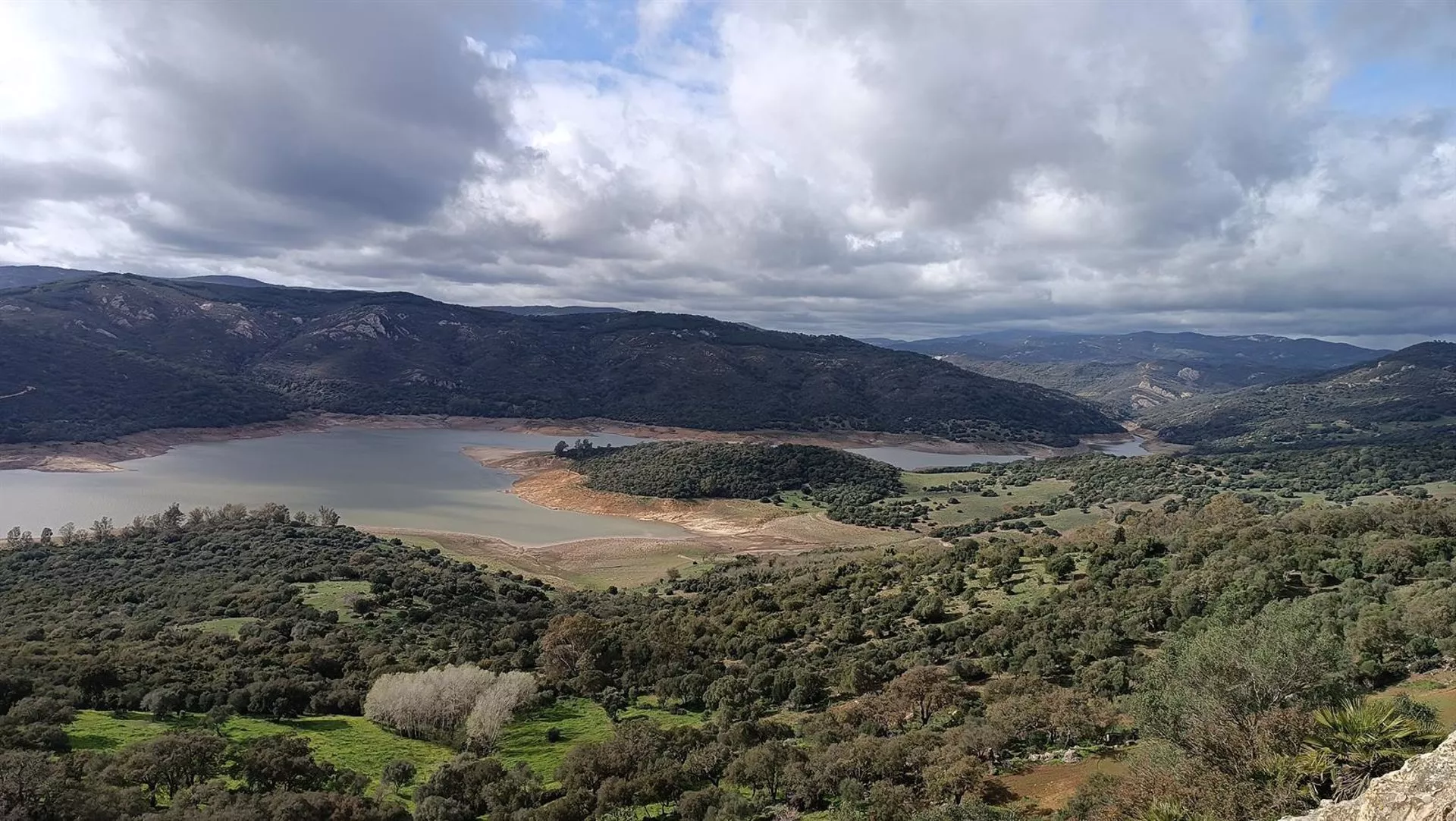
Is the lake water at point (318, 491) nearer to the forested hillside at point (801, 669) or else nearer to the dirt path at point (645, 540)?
the dirt path at point (645, 540)

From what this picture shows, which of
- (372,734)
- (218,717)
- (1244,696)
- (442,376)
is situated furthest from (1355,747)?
(442,376)

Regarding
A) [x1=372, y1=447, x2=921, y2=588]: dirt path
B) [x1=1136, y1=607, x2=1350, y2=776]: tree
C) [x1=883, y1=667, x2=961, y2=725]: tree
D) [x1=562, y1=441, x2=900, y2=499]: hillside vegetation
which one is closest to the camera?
[x1=1136, y1=607, x2=1350, y2=776]: tree

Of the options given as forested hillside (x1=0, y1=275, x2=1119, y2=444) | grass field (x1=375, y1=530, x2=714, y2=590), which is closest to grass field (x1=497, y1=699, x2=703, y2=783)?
grass field (x1=375, y1=530, x2=714, y2=590)

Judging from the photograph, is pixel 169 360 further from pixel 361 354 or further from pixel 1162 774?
pixel 1162 774

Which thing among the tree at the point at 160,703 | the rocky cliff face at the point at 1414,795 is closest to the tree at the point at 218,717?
the tree at the point at 160,703

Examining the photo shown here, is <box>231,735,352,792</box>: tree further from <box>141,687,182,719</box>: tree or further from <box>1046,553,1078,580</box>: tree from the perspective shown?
<box>1046,553,1078,580</box>: tree

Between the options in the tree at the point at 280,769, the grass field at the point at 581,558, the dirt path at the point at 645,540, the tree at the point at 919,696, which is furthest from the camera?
the dirt path at the point at 645,540
